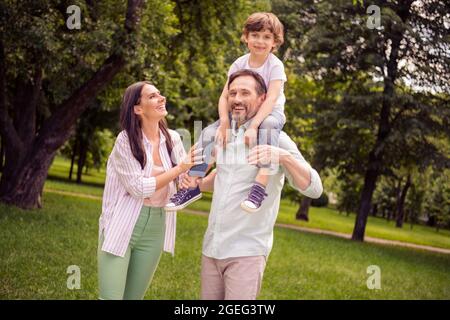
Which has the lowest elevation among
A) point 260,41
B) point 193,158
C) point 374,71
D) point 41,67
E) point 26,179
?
point 26,179

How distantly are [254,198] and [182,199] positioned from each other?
20.0 inches

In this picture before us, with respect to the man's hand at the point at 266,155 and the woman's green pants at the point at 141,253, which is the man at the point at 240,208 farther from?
the woman's green pants at the point at 141,253

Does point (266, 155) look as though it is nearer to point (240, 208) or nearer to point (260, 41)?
point (240, 208)

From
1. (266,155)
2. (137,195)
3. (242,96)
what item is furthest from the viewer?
(137,195)

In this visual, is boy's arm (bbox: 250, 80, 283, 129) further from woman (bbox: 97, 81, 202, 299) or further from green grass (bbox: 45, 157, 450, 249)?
green grass (bbox: 45, 157, 450, 249)

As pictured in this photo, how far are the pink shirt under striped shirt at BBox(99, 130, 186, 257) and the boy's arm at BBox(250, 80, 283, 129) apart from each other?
664mm

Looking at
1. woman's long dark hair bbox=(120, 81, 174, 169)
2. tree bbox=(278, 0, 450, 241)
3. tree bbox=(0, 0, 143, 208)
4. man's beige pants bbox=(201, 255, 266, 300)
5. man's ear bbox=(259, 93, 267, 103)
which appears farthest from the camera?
tree bbox=(278, 0, 450, 241)

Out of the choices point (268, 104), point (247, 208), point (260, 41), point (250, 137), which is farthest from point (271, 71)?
point (247, 208)

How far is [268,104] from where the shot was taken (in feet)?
9.96

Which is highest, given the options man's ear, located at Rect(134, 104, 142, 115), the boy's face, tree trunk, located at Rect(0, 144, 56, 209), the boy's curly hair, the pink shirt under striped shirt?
the boy's curly hair

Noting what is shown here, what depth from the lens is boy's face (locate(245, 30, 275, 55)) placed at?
319 cm

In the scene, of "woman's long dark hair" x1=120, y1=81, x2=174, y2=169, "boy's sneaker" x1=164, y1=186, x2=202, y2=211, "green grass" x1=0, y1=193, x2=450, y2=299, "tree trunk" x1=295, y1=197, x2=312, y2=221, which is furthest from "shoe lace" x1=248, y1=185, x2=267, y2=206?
"tree trunk" x1=295, y1=197, x2=312, y2=221

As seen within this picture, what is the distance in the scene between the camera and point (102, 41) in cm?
1140
